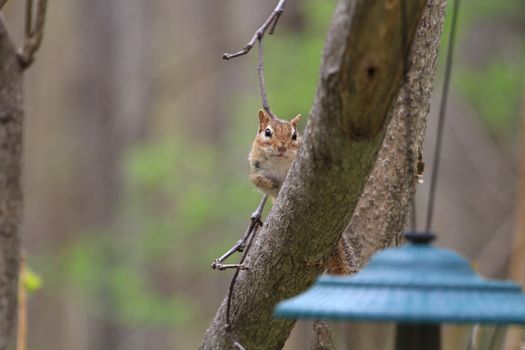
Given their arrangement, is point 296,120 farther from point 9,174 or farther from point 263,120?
point 9,174

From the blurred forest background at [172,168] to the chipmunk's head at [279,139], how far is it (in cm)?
483

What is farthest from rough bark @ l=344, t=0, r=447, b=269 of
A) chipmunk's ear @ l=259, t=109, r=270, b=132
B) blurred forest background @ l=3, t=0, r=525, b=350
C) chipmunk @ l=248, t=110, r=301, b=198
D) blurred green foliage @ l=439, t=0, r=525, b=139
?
blurred green foliage @ l=439, t=0, r=525, b=139

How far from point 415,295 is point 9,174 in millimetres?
2417

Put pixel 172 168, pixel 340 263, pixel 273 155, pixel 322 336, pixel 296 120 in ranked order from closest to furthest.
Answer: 1. pixel 340 263
2. pixel 322 336
3. pixel 273 155
4. pixel 296 120
5. pixel 172 168

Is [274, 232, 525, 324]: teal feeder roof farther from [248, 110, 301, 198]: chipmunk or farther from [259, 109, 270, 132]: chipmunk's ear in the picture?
[259, 109, 270, 132]: chipmunk's ear

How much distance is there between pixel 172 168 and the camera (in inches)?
417

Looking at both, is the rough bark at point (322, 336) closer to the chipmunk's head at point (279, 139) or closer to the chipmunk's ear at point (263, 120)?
the chipmunk's head at point (279, 139)

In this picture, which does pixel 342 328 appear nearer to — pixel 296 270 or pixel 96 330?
pixel 296 270

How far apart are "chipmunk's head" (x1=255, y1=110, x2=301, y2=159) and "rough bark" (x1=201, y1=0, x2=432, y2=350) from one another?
2.37ft

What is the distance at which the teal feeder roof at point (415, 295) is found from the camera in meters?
1.43

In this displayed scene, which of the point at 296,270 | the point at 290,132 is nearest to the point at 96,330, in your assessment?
the point at 290,132

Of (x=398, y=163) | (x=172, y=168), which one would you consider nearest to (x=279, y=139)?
(x=398, y=163)

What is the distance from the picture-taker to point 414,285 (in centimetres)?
152

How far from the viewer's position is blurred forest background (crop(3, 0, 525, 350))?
9617 millimetres
